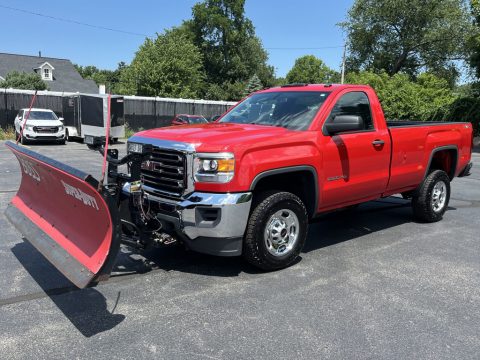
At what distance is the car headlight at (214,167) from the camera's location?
4312mm

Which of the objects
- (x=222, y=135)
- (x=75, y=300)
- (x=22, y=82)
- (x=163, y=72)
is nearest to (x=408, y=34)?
(x=163, y=72)

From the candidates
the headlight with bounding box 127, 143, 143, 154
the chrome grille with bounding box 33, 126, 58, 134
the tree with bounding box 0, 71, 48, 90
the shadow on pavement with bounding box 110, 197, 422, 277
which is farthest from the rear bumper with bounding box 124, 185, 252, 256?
the tree with bounding box 0, 71, 48, 90

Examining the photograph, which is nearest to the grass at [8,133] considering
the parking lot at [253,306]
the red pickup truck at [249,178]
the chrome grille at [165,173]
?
the parking lot at [253,306]

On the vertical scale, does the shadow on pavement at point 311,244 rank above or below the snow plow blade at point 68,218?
below

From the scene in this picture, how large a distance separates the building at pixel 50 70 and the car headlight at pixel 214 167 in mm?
46855

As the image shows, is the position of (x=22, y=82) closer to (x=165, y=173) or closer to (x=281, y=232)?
(x=165, y=173)

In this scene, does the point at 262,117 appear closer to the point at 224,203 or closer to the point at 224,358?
the point at 224,203

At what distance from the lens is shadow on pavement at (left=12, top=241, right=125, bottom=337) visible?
12.1 ft

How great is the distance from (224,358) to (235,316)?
658 millimetres

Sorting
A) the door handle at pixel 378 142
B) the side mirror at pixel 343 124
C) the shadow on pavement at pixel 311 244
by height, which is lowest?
the shadow on pavement at pixel 311 244

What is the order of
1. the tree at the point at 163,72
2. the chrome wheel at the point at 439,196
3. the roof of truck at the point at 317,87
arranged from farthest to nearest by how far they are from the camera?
the tree at the point at 163,72 → the chrome wheel at the point at 439,196 → the roof of truck at the point at 317,87

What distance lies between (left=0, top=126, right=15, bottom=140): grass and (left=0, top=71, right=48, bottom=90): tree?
15211mm

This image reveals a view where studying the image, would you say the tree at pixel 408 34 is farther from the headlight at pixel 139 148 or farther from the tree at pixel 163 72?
the headlight at pixel 139 148

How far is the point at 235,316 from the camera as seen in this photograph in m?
3.87
